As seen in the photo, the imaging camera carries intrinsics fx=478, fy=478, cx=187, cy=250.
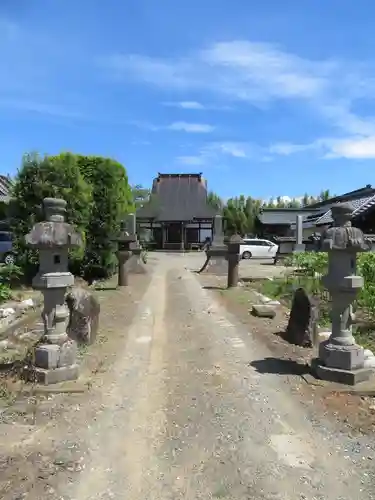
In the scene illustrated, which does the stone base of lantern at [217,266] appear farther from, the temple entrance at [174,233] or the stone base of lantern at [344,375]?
the temple entrance at [174,233]

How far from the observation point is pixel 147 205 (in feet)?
144

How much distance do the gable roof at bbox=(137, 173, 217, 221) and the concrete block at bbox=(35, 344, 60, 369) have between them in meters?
36.9

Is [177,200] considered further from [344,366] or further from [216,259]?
[344,366]

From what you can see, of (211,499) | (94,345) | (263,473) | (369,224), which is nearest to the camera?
(211,499)

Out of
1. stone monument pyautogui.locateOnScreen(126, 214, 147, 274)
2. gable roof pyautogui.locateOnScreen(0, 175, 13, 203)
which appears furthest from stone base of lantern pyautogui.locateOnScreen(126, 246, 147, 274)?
gable roof pyautogui.locateOnScreen(0, 175, 13, 203)

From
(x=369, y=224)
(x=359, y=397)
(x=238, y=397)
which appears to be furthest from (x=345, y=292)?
(x=369, y=224)

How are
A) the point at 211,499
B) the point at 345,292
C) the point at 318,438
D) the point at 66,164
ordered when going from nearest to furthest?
the point at 211,499 < the point at 318,438 < the point at 345,292 < the point at 66,164

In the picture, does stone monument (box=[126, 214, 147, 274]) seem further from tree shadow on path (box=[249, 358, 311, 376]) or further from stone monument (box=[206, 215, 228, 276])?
tree shadow on path (box=[249, 358, 311, 376])

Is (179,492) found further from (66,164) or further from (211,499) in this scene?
(66,164)

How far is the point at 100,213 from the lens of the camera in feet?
50.3

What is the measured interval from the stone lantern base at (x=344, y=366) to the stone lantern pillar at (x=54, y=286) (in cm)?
273

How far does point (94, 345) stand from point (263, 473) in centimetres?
397

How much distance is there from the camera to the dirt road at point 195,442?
3.15m

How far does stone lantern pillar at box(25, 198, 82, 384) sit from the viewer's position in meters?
5.01
